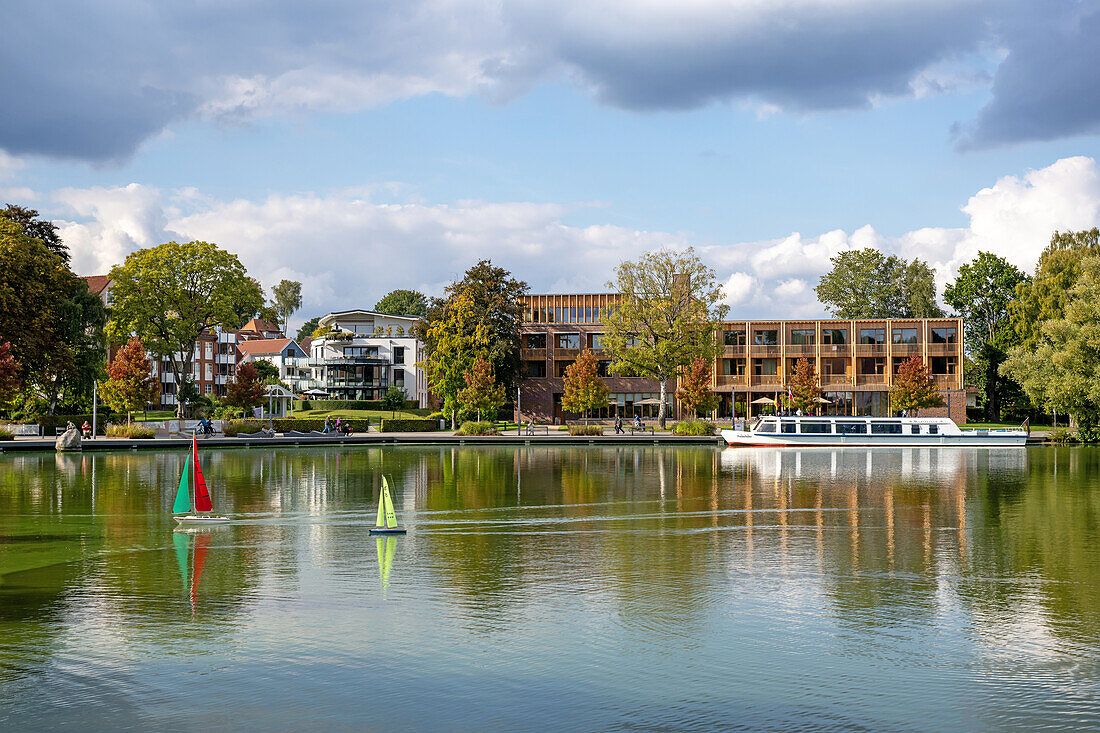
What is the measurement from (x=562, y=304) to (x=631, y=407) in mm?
14032

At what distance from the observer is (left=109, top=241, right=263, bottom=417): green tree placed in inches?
3282

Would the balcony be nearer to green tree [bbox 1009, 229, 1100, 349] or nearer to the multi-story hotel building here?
the multi-story hotel building

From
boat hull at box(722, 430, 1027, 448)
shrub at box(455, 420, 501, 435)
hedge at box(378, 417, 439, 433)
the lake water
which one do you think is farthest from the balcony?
the lake water

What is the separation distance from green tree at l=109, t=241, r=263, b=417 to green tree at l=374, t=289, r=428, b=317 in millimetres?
91250

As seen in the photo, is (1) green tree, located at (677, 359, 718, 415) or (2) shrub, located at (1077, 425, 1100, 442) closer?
(2) shrub, located at (1077, 425, 1100, 442)

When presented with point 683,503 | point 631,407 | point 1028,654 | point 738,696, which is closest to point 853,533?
point 683,503

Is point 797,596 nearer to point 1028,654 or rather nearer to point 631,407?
point 1028,654

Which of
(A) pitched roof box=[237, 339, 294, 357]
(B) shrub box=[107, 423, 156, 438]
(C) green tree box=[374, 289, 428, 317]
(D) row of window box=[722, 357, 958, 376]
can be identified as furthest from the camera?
(C) green tree box=[374, 289, 428, 317]

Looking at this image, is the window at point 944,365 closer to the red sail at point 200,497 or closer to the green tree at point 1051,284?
the green tree at point 1051,284

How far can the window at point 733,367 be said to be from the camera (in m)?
105

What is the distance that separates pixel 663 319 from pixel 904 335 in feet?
101

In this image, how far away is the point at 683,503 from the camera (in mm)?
31766

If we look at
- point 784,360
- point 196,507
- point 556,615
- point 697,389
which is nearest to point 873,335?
point 784,360

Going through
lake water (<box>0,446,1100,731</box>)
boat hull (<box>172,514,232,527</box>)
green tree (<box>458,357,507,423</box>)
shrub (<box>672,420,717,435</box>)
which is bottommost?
lake water (<box>0,446,1100,731</box>)
